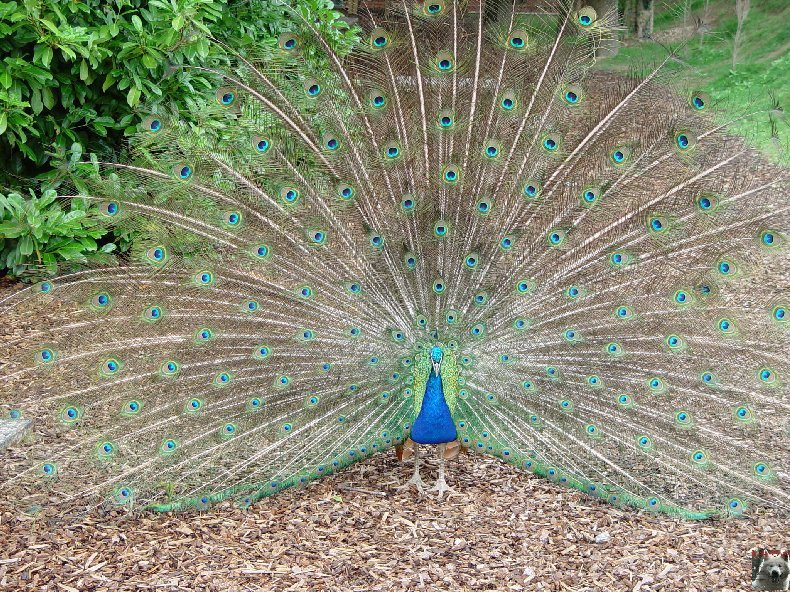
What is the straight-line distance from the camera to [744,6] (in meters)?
12.2

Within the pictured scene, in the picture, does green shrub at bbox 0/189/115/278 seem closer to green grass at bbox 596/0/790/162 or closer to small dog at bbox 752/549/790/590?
small dog at bbox 752/549/790/590

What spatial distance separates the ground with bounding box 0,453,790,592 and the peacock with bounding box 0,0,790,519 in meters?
0.15

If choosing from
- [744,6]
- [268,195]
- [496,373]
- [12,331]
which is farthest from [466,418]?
[744,6]

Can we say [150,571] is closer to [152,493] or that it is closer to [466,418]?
[152,493]

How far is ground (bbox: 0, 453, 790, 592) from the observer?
3834 millimetres

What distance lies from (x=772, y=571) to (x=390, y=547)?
1.71m

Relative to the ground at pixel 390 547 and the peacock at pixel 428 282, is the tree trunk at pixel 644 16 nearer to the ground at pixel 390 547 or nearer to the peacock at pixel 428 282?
the peacock at pixel 428 282

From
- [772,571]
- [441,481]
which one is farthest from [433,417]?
[772,571]

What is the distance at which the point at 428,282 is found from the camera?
4.29m

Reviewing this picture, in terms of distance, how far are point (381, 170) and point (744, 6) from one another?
1015cm

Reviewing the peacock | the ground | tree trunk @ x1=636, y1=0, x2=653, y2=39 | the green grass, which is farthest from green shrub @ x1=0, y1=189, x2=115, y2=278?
tree trunk @ x1=636, y1=0, x2=653, y2=39

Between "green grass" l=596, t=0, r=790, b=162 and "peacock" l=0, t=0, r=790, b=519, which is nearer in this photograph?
"peacock" l=0, t=0, r=790, b=519

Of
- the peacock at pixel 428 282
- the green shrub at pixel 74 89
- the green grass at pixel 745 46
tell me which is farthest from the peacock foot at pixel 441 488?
the green grass at pixel 745 46

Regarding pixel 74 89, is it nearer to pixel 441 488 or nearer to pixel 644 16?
pixel 441 488
